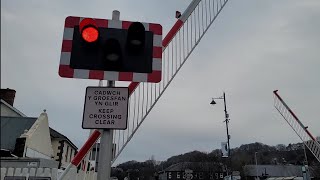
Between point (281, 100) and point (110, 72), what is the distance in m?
20.8

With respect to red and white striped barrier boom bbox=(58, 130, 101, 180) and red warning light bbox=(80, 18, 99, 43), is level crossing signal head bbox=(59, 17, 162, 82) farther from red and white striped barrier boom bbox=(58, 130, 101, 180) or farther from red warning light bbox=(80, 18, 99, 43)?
red and white striped barrier boom bbox=(58, 130, 101, 180)

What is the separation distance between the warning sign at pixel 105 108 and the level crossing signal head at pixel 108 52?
0.21 metres

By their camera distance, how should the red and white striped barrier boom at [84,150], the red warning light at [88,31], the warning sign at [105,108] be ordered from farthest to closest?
the red and white striped barrier boom at [84,150], the red warning light at [88,31], the warning sign at [105,108]

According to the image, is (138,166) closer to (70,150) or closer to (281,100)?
(70,150)

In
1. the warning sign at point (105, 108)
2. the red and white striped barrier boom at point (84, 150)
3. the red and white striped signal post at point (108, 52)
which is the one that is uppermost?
the red and white striped signal post at point (108, 52)

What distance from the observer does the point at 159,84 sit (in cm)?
426

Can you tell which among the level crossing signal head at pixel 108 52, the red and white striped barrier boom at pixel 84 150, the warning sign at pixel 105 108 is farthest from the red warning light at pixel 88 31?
the red and white striped barrier boom at pixel 84 150

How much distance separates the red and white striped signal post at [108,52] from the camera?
144 inches

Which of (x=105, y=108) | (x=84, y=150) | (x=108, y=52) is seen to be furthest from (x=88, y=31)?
(x=84, y=150)

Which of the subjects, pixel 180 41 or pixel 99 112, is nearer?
pixel 99 112

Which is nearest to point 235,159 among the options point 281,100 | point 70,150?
point 70,150

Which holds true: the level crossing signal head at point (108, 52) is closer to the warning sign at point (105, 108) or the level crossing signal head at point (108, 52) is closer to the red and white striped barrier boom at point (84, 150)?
the warning sign at point (105, 108)

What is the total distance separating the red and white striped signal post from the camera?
3.66 m

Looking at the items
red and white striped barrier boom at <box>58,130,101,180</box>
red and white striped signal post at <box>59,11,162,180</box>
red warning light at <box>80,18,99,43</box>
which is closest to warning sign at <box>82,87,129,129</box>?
red and white striped signal post at <box>59,11,162,180</box>
